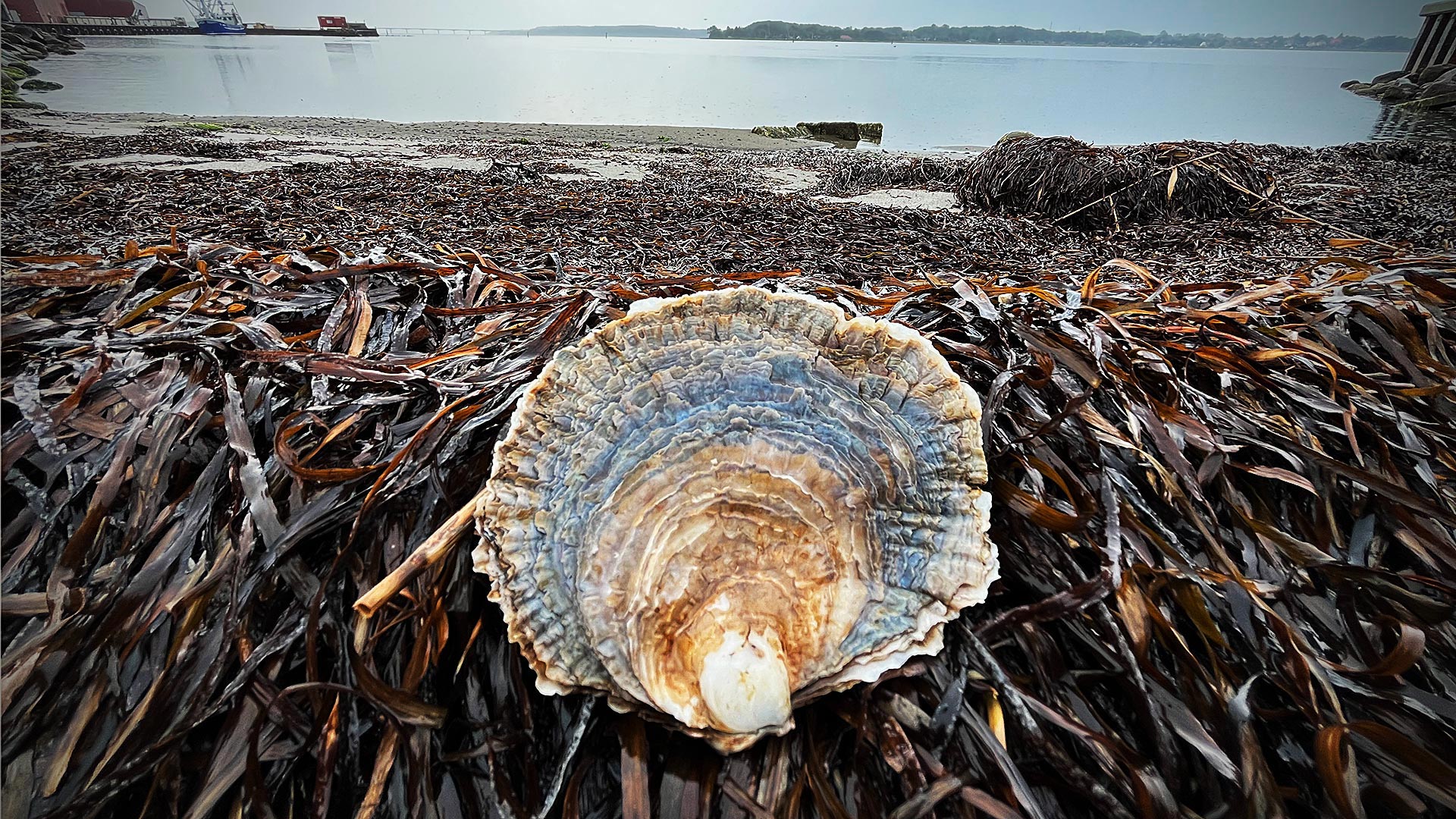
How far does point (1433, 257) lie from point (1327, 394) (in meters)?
1.69

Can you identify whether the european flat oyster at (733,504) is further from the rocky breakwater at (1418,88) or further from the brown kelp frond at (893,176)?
the rocky breakwater at (1418,88)

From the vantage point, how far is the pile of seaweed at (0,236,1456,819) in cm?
84

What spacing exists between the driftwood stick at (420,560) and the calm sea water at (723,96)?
370 inches

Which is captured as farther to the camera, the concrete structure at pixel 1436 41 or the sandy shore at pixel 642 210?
the concrete structure at pixel 1436 41

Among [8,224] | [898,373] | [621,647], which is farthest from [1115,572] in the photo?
[8,224]

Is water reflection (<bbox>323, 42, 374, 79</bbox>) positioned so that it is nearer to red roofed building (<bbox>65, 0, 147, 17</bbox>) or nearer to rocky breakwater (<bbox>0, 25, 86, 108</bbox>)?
red roofed building (<bbox>65, 0, 147, 17</bbox>)

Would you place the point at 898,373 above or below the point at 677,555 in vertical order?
above

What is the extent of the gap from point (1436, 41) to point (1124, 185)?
1242 inches

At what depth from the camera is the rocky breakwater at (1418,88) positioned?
619 inches

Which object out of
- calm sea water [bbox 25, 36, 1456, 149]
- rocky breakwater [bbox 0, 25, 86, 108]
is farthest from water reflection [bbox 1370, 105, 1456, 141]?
rocky breakwater [bbox 0, 25, 86, 108]

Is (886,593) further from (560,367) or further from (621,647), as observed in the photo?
(560,367)

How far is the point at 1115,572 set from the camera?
36.9 inches

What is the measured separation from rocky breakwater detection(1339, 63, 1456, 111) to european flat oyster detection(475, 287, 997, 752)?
24.6m

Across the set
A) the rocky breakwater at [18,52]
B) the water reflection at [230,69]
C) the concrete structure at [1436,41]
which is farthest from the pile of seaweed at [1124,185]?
the concrete structure at [1436,41]
